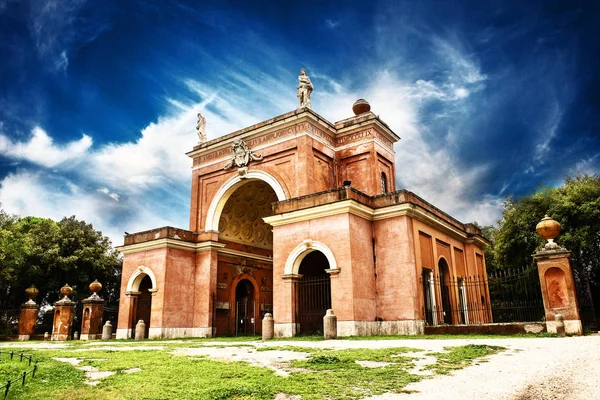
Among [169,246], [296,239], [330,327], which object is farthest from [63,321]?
[330,327]

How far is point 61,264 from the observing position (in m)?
31.8

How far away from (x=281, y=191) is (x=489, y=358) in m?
15.6

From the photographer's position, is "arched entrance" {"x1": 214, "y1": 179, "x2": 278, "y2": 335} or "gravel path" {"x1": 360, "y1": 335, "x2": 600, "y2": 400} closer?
"gravel path" {"x1": 360, "y1": 335, "x2": 600, "y2": 400}

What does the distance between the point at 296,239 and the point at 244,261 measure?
9.08 meters

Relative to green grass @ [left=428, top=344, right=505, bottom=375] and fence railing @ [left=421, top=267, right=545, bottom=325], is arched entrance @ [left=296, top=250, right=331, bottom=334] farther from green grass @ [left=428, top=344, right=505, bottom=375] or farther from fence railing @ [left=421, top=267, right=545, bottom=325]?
green grass @ [left=428, top=344, right=505, bottom=375]

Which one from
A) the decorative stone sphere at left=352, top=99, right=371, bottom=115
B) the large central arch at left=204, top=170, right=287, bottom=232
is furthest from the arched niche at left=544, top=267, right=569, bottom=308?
the large central arch at left=204, top=170, right=287, bottom=232

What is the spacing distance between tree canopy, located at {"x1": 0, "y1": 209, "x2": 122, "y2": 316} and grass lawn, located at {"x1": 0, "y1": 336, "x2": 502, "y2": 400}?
25.2 meters

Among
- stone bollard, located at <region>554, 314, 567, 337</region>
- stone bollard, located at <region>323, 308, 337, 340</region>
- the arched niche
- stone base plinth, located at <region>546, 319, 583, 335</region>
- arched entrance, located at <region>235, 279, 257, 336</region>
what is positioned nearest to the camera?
stone bollard, located at <region>554, 314, 567, 337</region>

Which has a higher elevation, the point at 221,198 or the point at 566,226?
the point at 221,198

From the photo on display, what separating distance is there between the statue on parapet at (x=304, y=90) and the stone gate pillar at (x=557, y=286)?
13.1 m

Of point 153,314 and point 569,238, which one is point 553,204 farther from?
point 153,314

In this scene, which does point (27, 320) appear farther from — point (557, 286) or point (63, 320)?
point (557, 286)

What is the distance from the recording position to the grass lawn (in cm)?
585

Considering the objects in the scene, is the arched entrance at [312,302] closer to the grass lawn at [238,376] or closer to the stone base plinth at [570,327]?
the stone base plinth at [570,327]
